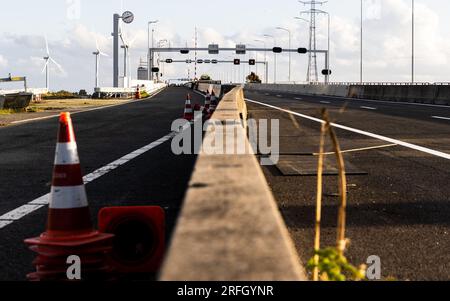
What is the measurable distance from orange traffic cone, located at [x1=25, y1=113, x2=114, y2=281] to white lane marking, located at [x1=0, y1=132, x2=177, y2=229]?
64.8 inches

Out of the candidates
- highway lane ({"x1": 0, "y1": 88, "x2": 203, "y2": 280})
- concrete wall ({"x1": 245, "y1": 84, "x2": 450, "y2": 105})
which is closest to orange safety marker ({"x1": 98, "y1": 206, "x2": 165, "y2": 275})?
highway lane ({"x1": 0, "y1": 88, "x2": 203, "y2": 280})

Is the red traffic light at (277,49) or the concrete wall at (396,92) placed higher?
the red traffic light at (277,49)

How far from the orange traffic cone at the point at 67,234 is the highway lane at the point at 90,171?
0.39 metres

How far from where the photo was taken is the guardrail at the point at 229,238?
5.92ft

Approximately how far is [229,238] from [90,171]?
739 centimetres

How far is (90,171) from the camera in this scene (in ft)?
30.1

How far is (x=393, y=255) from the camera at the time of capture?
187 inches

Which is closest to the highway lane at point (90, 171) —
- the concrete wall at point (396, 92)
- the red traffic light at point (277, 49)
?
the concrete wall at point (396, 92)

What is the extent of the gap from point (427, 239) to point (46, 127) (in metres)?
14.1

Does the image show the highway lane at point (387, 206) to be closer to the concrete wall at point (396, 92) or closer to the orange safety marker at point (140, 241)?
the orange safety marker at point (140, 241)

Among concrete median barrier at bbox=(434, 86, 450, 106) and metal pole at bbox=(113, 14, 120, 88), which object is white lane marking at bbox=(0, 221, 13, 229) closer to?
concrete median barrier at bbox=(434, 86, 450, 106)
